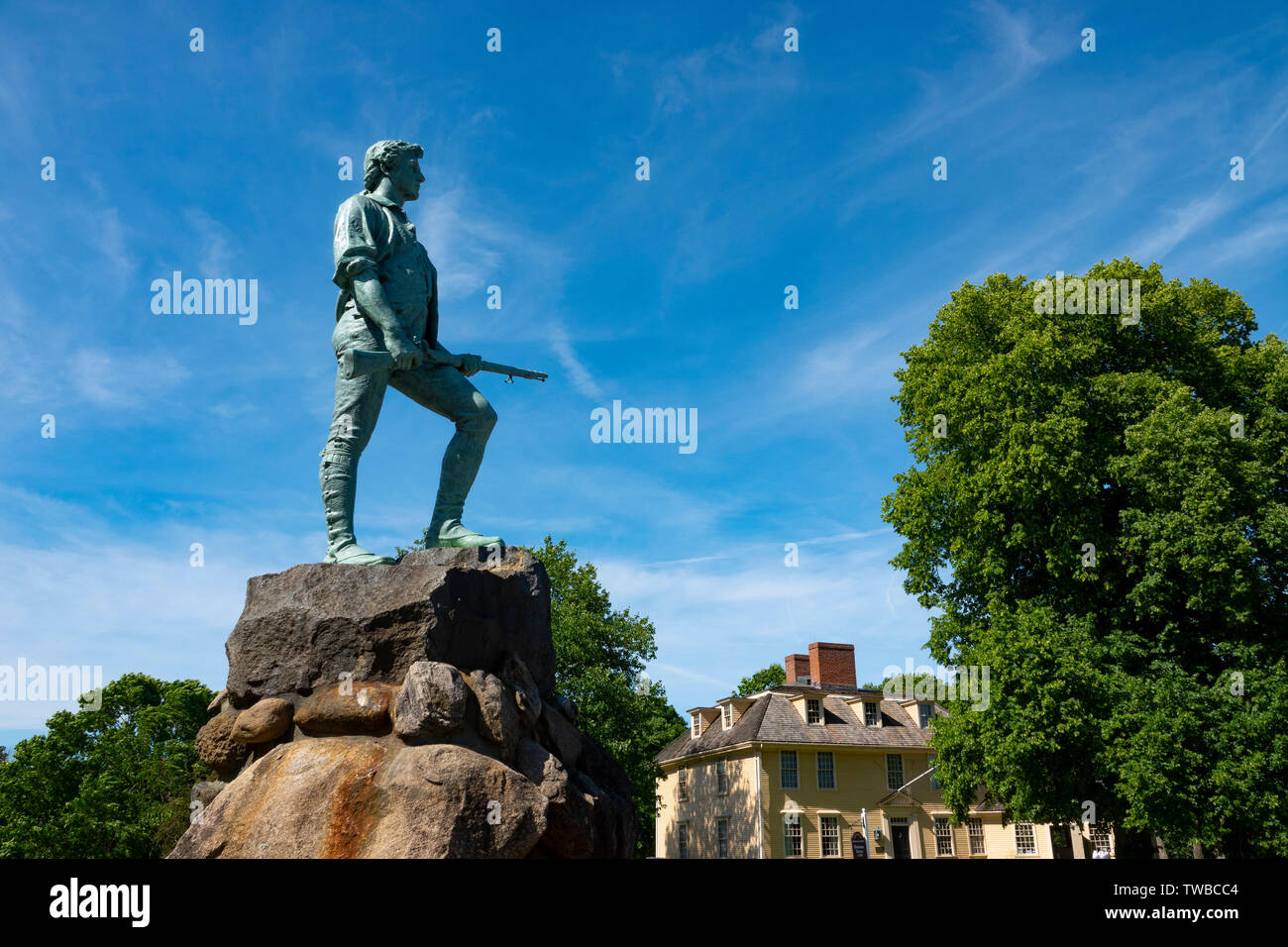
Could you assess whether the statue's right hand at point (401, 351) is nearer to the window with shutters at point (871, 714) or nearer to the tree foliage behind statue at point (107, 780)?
the tree foliage behind statue at point (107, 780)

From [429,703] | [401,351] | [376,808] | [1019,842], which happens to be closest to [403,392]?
[401,351]

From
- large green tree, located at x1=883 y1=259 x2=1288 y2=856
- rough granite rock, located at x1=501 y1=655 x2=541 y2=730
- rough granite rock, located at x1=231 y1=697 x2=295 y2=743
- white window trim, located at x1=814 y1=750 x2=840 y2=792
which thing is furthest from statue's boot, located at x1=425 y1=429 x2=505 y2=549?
white window trim, located at x1=814 y1=750 x2=840 y2=792

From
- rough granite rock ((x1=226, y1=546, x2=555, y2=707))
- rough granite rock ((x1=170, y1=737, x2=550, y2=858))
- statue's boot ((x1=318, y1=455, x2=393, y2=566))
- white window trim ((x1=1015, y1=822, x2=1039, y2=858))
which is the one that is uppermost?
statue's boot ((x1=318, y1=455, x2=393, y2=566))

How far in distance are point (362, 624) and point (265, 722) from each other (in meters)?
0.93

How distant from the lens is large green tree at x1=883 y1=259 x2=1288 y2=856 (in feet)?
58.4

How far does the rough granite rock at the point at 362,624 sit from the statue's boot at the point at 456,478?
103cm

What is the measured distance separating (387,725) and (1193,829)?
54.9 ft

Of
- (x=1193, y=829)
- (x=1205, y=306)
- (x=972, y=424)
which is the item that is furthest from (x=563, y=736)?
(x=1205, y=306)

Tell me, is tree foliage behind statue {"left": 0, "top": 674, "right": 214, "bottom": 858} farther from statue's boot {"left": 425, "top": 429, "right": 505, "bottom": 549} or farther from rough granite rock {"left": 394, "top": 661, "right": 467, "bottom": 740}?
rough granite rock {"left": 394, "top": 661, "right": 467, "bottom": 740}

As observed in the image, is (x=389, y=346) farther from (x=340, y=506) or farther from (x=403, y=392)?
(x=340, y=506)

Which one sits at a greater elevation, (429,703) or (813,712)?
(429,703)

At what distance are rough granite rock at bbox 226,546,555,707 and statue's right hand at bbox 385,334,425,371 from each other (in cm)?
170

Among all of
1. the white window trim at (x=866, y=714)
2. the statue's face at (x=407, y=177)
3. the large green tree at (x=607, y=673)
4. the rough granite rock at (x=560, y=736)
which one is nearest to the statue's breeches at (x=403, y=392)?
the statue's face at (x=407, y=177)

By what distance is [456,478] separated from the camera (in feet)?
28.5
